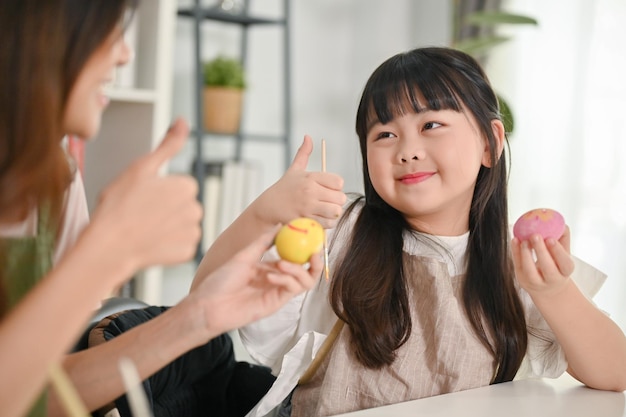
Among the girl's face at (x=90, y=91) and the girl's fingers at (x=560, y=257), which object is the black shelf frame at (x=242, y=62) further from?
the girl's face at (x=90, y=91)

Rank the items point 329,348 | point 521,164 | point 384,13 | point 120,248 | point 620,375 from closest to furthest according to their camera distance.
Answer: point 120,248
point 620,375
point 329,348
point 521,164
point 384,13

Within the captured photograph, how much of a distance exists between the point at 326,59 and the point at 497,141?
2.81 meters

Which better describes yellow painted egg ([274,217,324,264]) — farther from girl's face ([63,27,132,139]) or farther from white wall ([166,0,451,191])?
white wall ([166,0,451,191])

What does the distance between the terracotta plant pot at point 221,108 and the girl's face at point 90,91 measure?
2688 mm

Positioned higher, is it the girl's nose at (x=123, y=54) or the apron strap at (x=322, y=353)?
the girl's nose at (x=123, y=54)

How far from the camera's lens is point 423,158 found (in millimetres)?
1326

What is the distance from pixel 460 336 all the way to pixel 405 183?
0.27m

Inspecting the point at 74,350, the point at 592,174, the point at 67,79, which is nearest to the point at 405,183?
the point at 74,350

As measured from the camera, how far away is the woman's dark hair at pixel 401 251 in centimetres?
129

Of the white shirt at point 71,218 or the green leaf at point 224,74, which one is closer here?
the white shirt at point 71,218

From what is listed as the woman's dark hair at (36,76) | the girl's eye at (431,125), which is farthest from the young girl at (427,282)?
the woman's dark hair at (36,76)

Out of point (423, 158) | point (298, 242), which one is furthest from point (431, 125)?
point (298, 242)

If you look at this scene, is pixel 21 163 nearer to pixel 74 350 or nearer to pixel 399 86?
pixel 74 350

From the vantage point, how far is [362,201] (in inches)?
59.4
